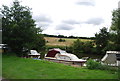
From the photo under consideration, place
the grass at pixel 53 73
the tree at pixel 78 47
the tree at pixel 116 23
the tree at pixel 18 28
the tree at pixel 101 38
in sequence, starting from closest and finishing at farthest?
the grass at pixel 53 73, the tree at pixel 116 23, the tree at pixel 18 28, the tree at pixel 78 47, the tree at pixel 101 38

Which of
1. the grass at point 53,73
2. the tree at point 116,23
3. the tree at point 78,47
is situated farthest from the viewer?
the tree at point 78,47

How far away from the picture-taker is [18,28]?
18.0 meters

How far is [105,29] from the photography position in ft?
148

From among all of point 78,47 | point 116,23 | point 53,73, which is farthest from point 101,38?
point 53,73

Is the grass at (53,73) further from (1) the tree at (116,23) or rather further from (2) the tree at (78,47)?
(2) the tree at (78,47)

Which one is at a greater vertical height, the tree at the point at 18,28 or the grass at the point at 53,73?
the tree at the point at 18,28

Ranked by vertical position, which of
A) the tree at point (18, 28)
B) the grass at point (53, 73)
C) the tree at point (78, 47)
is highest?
the tree at point (18, 28)

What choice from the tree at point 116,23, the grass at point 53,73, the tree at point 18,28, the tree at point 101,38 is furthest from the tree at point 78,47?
the grass at point 53,73

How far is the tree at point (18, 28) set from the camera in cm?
1812

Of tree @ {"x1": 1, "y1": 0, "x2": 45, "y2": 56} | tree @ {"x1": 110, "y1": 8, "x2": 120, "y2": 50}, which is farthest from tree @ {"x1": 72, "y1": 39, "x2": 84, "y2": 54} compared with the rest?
tree @ {"x1": 1, "y1": 0, "x2": 45, "y2": 56}

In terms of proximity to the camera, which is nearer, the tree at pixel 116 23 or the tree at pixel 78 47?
the tree at pixel 116 23

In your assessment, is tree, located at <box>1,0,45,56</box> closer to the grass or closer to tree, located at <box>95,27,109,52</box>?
the grass

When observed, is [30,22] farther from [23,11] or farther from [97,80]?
[97,80]

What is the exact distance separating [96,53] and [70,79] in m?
37.6
